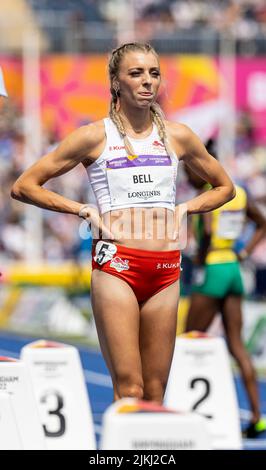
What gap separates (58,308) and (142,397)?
435 inches

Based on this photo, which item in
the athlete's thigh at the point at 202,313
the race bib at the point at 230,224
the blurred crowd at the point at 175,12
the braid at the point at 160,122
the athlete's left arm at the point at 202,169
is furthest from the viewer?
the blurred crowd at the point at 175,12

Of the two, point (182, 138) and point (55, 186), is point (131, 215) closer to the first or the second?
point (182, 138)

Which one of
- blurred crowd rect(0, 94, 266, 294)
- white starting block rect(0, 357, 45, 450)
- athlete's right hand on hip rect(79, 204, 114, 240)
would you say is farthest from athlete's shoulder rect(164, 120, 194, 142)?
blurred crowd rect(0, 94, 266, 294)

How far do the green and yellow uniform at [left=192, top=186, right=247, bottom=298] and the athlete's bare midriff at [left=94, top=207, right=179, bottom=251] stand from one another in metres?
3.16

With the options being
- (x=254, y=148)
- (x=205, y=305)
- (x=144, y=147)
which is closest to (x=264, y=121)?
(x=254, y=148)

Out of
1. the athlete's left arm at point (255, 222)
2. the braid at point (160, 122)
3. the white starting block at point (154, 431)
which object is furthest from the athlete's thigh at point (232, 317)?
the white starting block at point (154, 431)

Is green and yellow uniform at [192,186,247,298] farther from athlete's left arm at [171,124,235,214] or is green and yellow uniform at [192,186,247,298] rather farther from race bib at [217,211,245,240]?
athlete's left arm at [171,124,235,214]

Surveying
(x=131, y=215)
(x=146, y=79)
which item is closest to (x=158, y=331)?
(x=131, y=215)

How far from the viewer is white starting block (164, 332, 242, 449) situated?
8195 mm

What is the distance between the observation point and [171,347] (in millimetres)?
6090

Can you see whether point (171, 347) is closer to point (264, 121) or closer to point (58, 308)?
point (58, 308)

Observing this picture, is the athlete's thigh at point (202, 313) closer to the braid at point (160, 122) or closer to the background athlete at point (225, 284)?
the background athlete at point (225, 284)

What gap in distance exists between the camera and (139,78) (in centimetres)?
598

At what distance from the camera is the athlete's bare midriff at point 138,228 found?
19.5 ft
